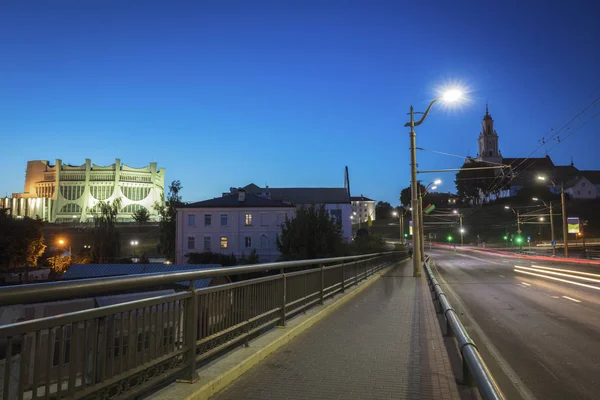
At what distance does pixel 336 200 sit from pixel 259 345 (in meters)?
84.5

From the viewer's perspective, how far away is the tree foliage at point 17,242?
50.3 m

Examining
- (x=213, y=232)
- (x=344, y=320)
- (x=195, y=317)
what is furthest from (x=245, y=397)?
(x=213, y=232)

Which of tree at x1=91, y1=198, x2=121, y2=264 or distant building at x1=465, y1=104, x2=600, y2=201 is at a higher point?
distant building at x1=465, y1=104, x2=600, y2=201

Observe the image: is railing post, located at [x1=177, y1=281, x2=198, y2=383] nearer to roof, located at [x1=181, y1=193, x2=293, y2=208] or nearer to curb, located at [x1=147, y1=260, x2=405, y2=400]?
curb, located at [x1=147, y1=260, x2=405, y2=400]

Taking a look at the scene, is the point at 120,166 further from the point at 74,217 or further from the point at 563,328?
the point at 563,328

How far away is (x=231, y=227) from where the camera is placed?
63.0 meters

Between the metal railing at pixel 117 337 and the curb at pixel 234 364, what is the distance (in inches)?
6.0

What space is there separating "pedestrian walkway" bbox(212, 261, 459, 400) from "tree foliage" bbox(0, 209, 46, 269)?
174 feet

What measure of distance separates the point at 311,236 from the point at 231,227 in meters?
30.1

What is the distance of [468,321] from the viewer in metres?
10.7

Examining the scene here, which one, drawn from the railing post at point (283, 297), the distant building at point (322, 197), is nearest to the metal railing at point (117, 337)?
the railing post at point (283, 297)

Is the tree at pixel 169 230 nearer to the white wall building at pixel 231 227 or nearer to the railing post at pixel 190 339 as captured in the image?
the white wall building at pixel 231 227

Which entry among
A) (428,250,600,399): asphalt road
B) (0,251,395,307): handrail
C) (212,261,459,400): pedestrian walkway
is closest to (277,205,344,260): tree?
(428,250,600,399): asphalt road

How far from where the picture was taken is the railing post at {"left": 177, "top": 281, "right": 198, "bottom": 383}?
177 inches
